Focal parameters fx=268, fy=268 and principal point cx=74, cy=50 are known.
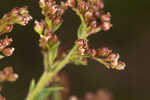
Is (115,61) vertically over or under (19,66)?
over

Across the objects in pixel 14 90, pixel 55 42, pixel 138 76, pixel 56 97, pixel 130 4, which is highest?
pixel 55 42

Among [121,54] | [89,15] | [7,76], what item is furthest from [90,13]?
[121,54]

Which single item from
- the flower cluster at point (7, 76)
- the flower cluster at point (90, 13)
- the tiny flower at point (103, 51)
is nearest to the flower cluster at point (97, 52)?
the tiny flower at point (103, 51)

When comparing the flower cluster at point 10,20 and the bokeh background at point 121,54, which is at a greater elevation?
the flower cluster at point 10,20

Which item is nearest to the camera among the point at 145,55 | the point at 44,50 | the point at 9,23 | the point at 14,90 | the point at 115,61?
A: the point at 9,23

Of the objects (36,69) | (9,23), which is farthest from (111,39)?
(9,23)

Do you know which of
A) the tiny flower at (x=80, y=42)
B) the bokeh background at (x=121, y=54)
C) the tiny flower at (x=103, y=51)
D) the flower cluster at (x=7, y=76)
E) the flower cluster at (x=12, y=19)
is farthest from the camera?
the bokeh background at (x=121, y=54)

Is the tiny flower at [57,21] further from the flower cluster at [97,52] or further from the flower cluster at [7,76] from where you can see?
the flower cluster at [7,76]

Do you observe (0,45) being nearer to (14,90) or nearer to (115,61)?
(115,61)

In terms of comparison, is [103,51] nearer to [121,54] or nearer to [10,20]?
[10,20]

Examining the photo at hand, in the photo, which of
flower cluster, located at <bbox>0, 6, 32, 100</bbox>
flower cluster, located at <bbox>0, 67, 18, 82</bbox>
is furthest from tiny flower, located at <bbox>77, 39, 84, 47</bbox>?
flower cluster, located at <bbox>0, 67, 18, 82</bbox>
